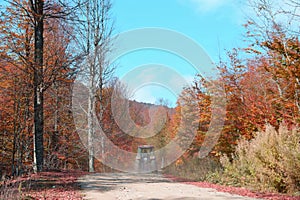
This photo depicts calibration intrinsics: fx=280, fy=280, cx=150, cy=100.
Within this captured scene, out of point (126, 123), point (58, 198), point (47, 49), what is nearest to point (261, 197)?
point (58, 198)

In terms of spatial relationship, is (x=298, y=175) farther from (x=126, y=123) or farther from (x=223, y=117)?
(x=126, y=123)

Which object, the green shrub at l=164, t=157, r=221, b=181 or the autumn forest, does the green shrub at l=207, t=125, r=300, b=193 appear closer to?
the autumn forest

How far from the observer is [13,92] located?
489 inches

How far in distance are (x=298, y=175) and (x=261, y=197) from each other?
124 cm

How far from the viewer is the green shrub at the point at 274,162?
737 centimetres

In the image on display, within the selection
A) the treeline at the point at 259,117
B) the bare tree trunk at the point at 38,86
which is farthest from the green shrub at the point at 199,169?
the bare tree trunk at the point at 38,86

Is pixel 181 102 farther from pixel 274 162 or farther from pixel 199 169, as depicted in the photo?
pixel 274 162

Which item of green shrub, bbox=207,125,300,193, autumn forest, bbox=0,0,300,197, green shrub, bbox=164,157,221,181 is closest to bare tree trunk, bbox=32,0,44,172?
autumn forest, bbox=0,0,300,197

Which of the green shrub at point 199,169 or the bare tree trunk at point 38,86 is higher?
the bare tree trunk at point 38,86

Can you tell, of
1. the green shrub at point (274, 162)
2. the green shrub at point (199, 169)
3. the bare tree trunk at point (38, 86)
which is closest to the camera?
the green shrub at point (274, 162)

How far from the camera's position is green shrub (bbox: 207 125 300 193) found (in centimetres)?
737

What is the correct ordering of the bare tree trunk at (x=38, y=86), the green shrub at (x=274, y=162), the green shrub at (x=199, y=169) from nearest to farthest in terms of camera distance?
the green shrub at (x=274, y=162) < the bare tree trunk at (x=38, y=86) < the green shrub at (x=199, y=169)

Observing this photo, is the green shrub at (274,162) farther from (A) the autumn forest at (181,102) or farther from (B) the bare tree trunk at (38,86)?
(B) the bare tree trunk at (38,86)

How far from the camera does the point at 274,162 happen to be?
771 centimetres
